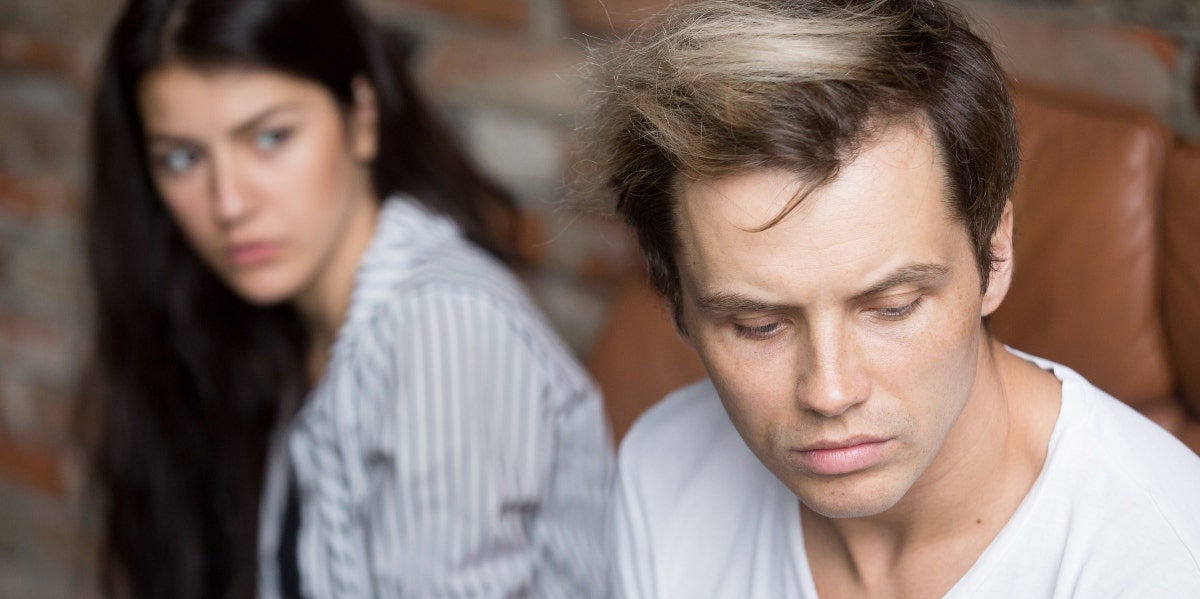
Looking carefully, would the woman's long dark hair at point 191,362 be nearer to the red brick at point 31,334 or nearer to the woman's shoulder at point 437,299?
the woman's shoulder at point 437,299

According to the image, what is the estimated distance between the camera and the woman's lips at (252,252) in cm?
155

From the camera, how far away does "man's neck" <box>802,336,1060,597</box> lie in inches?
37.3

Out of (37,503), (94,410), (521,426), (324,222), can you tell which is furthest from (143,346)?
(37,503)

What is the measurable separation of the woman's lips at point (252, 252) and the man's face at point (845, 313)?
789mm

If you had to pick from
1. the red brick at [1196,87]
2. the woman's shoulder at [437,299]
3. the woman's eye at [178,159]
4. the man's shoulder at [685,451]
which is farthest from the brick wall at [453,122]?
the woman's eye at [178,159]

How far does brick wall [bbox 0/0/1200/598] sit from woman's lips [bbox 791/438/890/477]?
0.35 meters

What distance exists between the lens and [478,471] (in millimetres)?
1455

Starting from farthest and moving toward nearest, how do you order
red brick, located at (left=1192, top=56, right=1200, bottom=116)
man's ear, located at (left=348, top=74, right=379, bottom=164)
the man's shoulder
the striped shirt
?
man's ear, located at (left=348, top=74, right=379, bottom=164) → the striped shirt → red brick, located at (left=1192, top=56, right=1200, bottom=116) → the man's shoulder

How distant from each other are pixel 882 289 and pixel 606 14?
916 mm

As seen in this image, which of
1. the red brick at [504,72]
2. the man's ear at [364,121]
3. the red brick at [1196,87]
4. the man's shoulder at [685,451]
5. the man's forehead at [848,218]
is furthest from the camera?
the red brick at [504,72]

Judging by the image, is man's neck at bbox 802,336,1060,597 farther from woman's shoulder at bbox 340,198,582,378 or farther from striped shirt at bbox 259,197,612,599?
woman's shoulder at bbox 340,198,582,378

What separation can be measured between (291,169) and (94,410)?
0.61 meters

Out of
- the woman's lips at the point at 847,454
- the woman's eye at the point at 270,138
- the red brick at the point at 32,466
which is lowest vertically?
the red brick at the point at 32,466

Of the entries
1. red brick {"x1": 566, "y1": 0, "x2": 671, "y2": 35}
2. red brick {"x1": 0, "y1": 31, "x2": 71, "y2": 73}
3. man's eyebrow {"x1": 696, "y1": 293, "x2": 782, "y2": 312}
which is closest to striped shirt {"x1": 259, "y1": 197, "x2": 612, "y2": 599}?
red brick {"x1": 566, "y1": 0, "x2": 671, "y2": 35}
